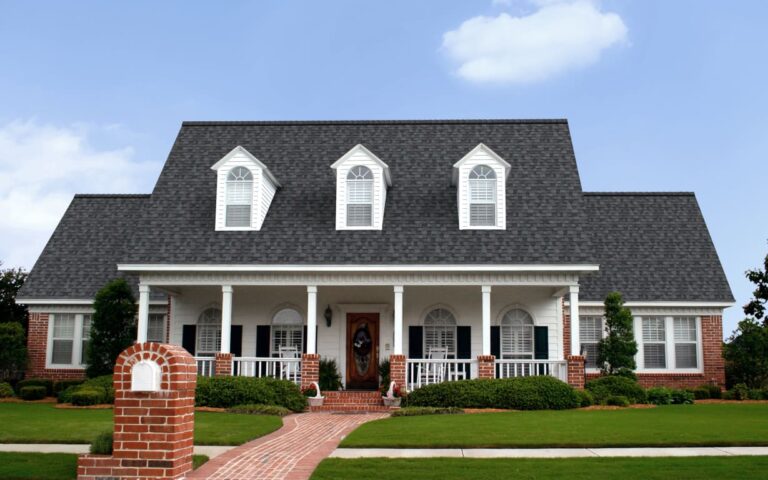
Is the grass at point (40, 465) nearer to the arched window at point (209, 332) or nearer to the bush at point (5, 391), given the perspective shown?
the arched window at point (209, 332)

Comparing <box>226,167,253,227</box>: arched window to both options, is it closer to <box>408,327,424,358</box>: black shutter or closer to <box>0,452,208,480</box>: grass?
<box>408,327,424,358</box>: black shutter

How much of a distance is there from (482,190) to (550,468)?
44.2ft

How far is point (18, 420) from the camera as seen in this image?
1608 centimetres

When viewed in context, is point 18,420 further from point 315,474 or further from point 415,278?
point 415,278

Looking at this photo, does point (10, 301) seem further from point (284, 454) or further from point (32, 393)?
point (284, 454)

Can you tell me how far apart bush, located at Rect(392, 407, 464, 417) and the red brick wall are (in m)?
12.8

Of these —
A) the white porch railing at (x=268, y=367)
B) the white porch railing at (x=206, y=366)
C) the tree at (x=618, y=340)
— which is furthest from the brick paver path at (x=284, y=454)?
the tree at (x=618, y=340)

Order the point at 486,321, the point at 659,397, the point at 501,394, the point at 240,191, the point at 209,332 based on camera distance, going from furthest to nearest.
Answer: the point at 209,332 < the point at 240,191 < the point at 659,397 < the point at 486,321 < the point at 501,394

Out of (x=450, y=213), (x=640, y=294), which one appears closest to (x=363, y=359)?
(x=450, y=213)

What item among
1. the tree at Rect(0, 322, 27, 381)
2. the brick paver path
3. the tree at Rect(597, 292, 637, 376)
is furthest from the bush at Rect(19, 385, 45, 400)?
the tree at Rect(597, 292, 637, 376)

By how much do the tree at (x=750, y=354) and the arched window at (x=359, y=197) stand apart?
12202mm

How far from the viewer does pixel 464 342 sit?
2380 centimetres

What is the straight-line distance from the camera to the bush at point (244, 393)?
19.8 meters

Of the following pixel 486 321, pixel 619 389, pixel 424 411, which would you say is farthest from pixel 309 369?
pixel 619 389
